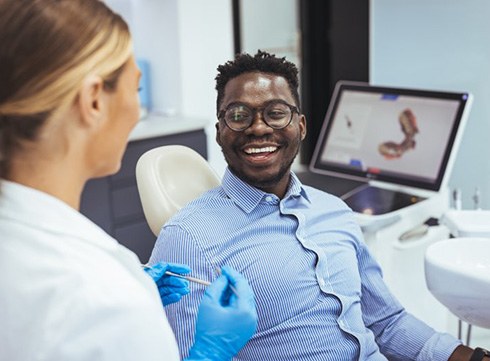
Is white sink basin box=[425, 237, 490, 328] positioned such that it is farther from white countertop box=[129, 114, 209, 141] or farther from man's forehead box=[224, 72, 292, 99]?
white countertop box=[129, 114, 209, 141]

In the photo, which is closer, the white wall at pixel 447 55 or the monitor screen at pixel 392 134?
the monitor screen at pixel 392 134

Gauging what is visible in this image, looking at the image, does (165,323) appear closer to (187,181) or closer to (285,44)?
(187,181)

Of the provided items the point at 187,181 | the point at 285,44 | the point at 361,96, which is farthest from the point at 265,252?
the point at 285,44

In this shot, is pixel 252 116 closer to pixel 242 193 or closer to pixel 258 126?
pixel 258 126

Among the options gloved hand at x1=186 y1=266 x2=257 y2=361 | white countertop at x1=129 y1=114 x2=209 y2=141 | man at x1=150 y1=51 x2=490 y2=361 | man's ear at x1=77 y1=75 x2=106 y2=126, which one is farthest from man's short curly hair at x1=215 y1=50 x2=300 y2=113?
white countertop at x1=129 y1=114 x2=209 y2=141

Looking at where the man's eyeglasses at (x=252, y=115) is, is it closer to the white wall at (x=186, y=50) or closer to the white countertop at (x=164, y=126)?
the white countertop at (x=164, y=126)

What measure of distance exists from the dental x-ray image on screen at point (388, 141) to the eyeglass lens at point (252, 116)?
2.27 feet

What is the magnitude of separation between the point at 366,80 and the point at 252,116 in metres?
2.14

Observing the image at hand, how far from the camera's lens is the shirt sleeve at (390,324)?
4.96 ft

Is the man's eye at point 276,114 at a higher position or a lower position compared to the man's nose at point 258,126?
higher

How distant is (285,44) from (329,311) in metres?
2.78

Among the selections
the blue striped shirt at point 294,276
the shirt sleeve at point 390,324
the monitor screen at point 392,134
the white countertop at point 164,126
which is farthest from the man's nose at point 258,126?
the white countertop at point 164,126

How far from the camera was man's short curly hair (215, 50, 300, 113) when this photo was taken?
151 cm

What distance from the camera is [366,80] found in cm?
351
